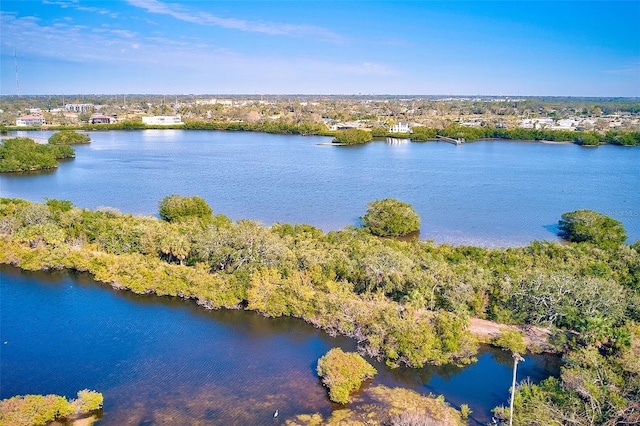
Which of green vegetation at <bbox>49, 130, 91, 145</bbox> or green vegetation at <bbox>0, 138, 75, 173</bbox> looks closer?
green vegetation at <bbox>0, 138, 75, 173</bbox>

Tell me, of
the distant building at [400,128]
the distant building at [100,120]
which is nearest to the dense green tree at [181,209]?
the distant building at [400,128]

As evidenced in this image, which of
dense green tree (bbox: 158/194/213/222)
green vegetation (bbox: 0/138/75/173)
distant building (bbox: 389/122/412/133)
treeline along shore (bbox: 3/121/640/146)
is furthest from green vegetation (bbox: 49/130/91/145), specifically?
distant building (bbox: 389/122/412/133)

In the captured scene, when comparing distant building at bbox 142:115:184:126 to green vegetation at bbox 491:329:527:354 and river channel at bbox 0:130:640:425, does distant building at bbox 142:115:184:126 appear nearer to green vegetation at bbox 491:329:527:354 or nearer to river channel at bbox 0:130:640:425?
river channel at bbox 0:130:640:425

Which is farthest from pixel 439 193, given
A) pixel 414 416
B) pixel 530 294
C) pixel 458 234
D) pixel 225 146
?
pixel 225 146

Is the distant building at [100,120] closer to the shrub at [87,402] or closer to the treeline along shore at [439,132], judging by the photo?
the treeline along shore at [439,132]

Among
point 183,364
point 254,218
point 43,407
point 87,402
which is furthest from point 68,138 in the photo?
point 87,402

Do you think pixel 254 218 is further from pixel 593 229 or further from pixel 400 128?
pixel 400 128
